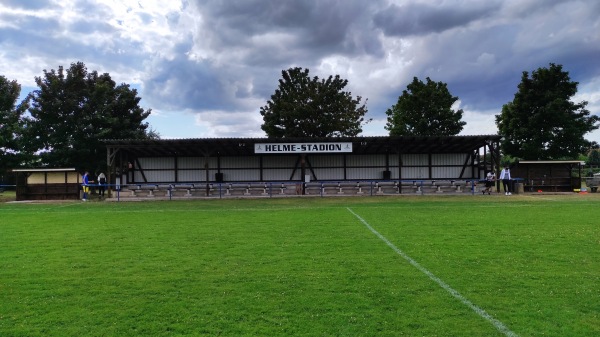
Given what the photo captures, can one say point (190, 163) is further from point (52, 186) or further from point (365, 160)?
point (365, 160)

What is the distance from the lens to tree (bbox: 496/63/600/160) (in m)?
30.0

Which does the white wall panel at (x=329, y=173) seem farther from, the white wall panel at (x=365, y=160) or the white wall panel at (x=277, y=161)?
the white wall panel at (x=277, y=161)

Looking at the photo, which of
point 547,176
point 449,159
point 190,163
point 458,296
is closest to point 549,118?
point 547,176

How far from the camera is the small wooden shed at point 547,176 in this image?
85.1 feet

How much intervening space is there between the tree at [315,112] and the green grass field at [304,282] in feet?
110

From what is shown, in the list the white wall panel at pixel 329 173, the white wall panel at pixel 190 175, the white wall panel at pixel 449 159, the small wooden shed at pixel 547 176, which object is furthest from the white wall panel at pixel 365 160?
the white wall panel at pixel 190 175

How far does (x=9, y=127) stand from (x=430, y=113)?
3333 centimetres

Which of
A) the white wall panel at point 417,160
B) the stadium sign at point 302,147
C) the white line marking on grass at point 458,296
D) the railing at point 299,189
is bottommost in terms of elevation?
A: the white line marking on grass at point 458,296

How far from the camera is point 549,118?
3023 cm

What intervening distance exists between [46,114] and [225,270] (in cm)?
2891

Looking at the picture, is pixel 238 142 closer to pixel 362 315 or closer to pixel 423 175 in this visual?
pixel 423 175

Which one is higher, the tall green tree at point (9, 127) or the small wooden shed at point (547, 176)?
the tall green tree at point (9, 127)

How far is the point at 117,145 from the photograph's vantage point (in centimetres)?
2441

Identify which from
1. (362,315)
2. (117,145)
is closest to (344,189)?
(117,145)
